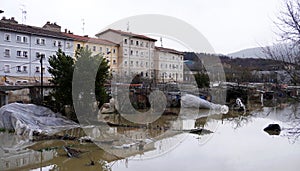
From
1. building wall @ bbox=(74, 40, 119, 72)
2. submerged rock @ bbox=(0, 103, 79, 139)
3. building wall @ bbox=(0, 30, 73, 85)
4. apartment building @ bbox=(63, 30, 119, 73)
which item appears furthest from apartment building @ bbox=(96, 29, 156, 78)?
submerged rock @ bbox=(0, 103, 79, 139)

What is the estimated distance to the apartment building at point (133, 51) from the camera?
92.7ft

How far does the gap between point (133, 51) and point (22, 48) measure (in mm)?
12127

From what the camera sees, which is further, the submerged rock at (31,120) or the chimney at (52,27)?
the chimney at (52,27)

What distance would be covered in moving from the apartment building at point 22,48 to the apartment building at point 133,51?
6473 mm

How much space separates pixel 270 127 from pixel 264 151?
3276 millimetres

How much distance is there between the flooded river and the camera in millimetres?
5824

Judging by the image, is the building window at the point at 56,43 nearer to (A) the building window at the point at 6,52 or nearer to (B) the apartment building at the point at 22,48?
(B) the apartment building at the point at 22,48

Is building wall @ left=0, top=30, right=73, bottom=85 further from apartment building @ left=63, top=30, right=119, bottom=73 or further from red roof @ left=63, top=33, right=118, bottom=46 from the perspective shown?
apartment building @ left=63, top=30, right=119, bottom=73

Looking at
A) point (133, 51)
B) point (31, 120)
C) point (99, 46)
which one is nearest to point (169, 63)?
point (133, 51)

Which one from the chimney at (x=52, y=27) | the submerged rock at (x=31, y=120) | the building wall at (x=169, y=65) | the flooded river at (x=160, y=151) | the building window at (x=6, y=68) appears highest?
the chimney at (x=52, y=27)

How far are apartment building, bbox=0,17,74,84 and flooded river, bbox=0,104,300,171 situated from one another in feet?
42.2

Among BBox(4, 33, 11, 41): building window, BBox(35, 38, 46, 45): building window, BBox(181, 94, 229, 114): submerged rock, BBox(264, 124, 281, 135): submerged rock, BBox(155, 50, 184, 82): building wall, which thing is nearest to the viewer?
BBox(264, 124, 281, 135): submerged rock

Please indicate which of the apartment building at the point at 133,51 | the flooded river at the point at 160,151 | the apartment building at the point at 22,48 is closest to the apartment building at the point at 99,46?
the apartment building at the point at 133,51

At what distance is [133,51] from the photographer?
2981cm
